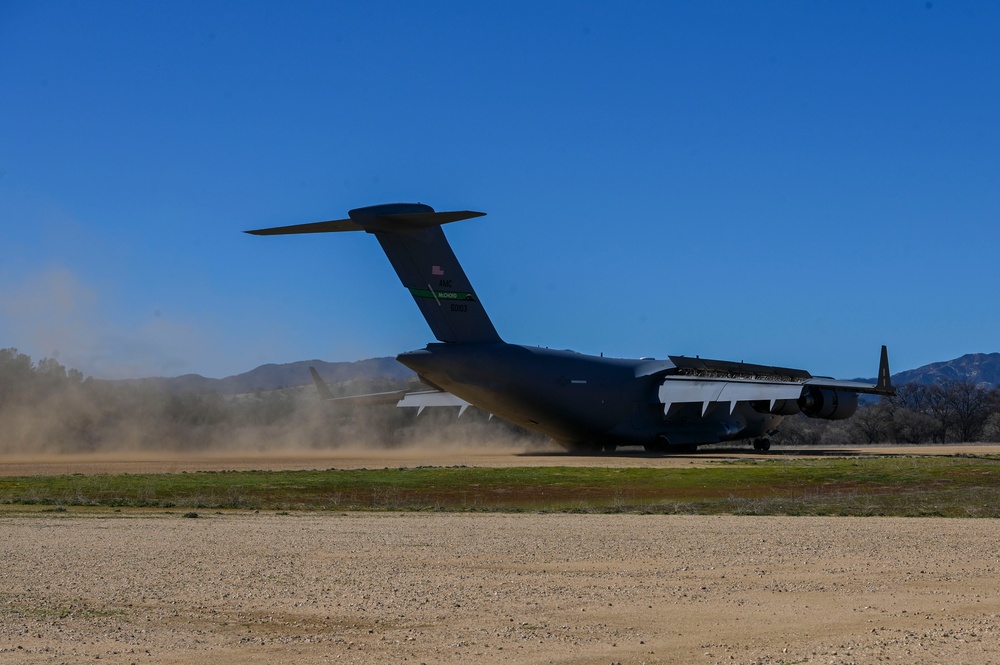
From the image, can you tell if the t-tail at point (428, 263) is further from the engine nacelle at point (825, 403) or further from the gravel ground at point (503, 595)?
the gravel ground at point (503, 595)

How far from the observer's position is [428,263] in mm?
42906

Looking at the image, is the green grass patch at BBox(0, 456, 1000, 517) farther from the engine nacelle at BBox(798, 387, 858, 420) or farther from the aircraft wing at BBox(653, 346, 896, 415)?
the engine nacelle at BBox(798, 387, 858, 420)

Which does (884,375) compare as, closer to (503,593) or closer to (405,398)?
(405,398)

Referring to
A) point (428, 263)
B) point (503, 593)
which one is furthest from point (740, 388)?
point (503, 593)

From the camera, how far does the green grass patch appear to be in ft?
76.3

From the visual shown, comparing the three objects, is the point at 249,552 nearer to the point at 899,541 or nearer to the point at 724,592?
the point at 724,592

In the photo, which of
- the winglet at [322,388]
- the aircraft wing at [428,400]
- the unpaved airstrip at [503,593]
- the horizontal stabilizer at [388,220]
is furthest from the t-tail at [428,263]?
the unpaved airstrip at [503,593]

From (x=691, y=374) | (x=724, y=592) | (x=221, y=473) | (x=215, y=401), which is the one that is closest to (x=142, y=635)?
(x=724, y=592)

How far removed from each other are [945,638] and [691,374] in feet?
142

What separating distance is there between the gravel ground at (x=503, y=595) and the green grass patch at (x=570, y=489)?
16.6ft

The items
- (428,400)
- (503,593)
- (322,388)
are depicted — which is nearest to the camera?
(503,593)

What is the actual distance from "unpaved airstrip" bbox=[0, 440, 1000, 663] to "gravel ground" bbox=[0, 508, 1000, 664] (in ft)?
0.10

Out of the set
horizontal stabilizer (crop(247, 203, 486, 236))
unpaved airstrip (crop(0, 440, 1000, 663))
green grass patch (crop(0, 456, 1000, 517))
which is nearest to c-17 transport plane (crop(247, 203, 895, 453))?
horizontal stabilizer (crop(247, 203, 486, 236))

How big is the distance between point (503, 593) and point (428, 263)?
105ft
